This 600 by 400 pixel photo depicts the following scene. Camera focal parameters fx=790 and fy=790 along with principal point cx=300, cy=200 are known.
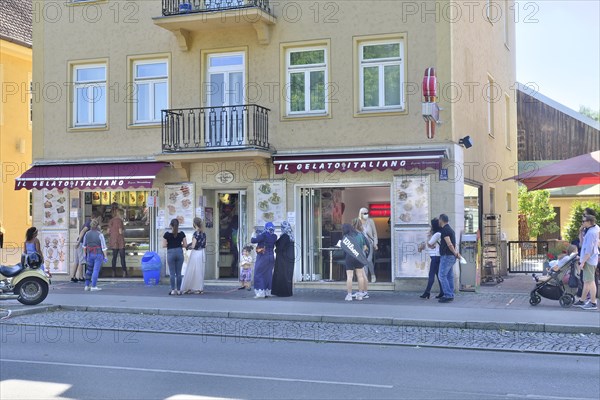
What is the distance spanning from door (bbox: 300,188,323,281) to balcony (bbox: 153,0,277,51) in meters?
4.04

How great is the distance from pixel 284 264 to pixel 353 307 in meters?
2.46

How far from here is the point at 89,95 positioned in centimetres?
2167

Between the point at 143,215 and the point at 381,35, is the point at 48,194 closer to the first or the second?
the point at 143,215

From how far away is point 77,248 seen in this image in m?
20.8

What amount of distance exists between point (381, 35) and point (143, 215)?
7.89 metres

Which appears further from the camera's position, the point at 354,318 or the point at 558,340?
the point at 354,318

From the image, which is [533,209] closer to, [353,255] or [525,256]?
[525,256]

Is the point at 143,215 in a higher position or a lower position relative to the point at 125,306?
higher

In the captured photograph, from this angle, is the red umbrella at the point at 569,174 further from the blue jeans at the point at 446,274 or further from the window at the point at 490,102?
the blue jeans at the point at 446,274

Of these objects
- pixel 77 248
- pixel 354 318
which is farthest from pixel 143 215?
pixel 354 318

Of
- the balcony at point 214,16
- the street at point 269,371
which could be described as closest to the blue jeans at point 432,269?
the street at point 269,371

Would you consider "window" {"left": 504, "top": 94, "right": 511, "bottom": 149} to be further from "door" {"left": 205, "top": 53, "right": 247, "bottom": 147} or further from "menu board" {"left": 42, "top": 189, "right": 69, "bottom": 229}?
"menu board" {"left": 42, "top": 189, "right": 69, "bottom": 229}

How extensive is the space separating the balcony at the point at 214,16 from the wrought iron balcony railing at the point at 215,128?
74.0 inches

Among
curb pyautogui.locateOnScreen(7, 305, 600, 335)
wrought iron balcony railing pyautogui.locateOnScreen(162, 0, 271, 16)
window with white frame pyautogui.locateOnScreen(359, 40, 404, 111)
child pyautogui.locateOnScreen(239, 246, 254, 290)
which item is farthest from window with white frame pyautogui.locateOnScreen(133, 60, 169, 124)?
curb pyautogui.locateOnScreen(7, 305, 600, 335)
